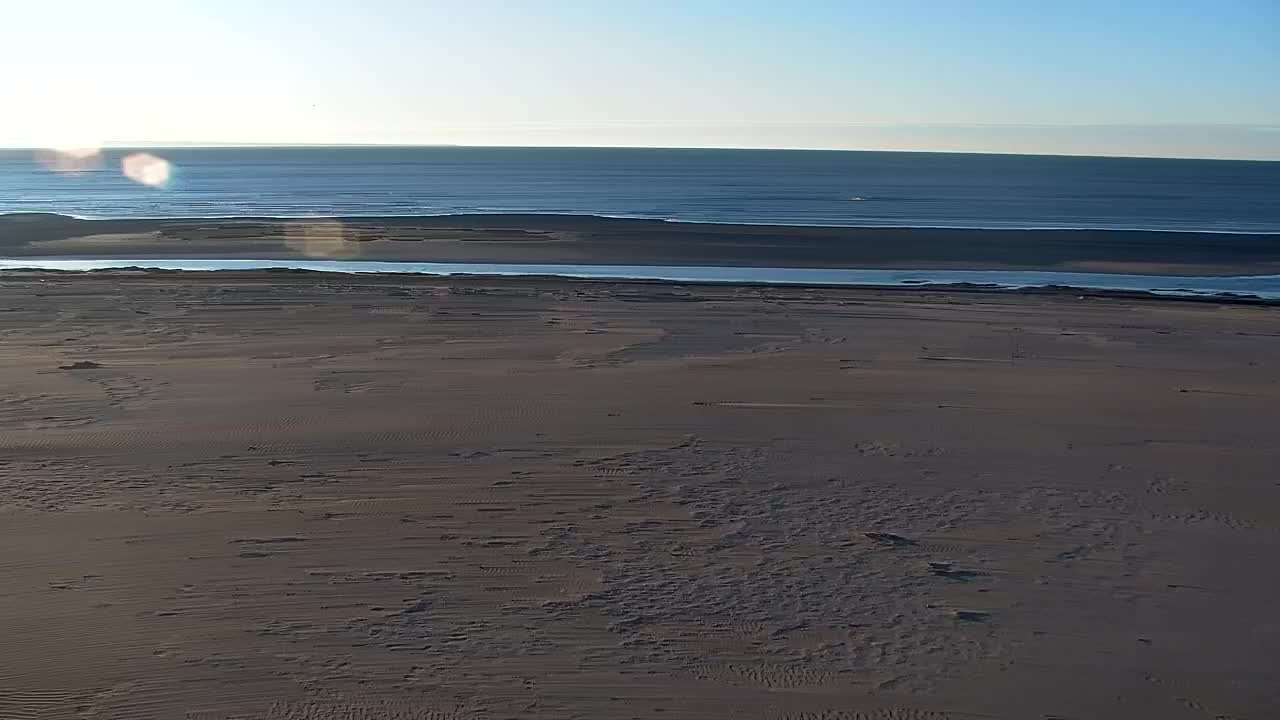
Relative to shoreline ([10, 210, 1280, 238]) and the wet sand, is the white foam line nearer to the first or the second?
the wet sand

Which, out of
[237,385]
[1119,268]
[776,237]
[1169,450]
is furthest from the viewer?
[776,237]

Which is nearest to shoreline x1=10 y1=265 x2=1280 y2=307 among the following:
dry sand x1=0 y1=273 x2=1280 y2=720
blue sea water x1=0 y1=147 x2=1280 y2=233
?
dry sand x1=0 y1=273 x2=1280 y2=720

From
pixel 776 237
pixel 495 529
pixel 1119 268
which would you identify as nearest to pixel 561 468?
pixel 495 529

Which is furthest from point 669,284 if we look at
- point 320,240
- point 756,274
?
point 320,240

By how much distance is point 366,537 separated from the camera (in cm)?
995

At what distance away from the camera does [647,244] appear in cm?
4488

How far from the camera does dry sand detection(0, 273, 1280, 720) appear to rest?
7.41 meters

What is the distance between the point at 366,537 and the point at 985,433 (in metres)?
8.35

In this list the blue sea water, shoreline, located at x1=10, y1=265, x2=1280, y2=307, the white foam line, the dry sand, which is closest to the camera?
the dry sand

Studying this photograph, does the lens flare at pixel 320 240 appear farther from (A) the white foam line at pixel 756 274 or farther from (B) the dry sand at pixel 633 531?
(B) the dry sand at pixel 633 531

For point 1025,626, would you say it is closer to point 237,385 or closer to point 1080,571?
point 1080,571

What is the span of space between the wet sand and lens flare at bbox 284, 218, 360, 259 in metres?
0.07

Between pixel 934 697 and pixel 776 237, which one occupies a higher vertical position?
pixel 776 237

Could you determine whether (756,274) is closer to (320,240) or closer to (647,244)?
(647,244)
